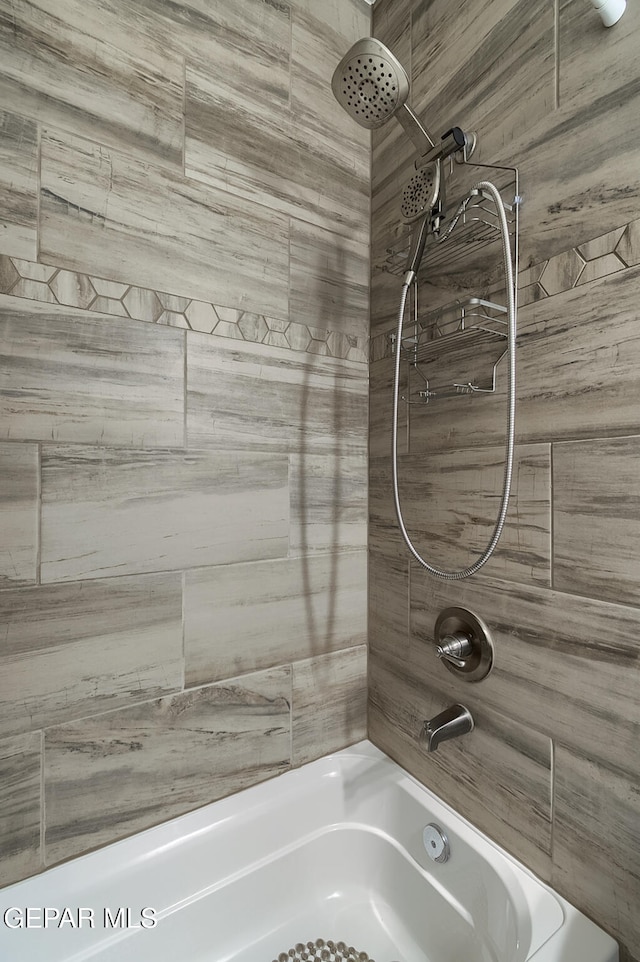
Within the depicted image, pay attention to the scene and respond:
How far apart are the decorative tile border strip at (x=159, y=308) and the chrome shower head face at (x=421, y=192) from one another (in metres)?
0.37

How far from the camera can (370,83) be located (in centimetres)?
91

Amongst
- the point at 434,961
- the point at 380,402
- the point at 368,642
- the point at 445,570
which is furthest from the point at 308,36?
the point at 434,961

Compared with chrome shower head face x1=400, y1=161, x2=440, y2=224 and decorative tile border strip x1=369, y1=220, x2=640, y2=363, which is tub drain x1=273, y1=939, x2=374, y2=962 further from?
chrome shower head face x1=400, y1=161, x2=440, y2=224

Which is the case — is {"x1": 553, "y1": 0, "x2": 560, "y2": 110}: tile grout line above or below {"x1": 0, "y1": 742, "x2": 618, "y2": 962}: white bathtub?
above

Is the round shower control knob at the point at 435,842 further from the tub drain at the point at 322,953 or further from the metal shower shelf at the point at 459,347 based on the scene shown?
the metal shower shelf at the point at 459,347

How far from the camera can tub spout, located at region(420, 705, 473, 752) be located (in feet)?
3.22

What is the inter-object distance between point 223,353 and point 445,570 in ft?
2.52

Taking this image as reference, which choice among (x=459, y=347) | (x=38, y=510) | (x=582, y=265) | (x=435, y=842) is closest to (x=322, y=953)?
(x=435, y=842)

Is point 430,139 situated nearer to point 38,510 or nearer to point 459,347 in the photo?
point 459,347

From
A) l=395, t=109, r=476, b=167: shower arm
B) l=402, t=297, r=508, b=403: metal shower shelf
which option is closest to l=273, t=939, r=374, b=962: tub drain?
l=402, t=297, r=508, b=403: metal shower shelf

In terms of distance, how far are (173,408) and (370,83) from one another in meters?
0.78

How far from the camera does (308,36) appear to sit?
1258 millimetres

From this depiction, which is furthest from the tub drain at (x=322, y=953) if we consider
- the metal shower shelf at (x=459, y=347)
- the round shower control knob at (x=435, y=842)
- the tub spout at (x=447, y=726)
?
the metal shower shelf at (x=459, y=347)

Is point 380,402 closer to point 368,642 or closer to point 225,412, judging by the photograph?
point 225,412
